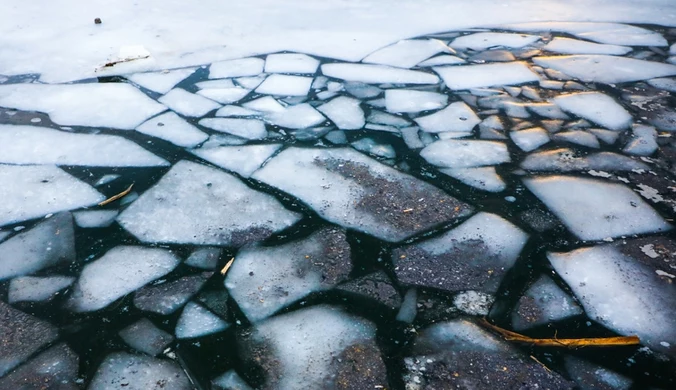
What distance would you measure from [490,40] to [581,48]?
60 cm

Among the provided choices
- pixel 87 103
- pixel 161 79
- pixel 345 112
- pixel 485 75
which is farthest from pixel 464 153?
pixel 87 103

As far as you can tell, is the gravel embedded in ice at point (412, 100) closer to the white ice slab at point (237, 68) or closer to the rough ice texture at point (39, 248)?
the white ice slab at point (237, 68)

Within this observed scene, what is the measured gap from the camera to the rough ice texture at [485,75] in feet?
9.07

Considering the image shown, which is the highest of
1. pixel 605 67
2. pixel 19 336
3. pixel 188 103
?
pixel 605 67

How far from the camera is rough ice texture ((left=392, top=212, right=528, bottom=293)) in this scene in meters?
1.46

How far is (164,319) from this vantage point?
1333mm

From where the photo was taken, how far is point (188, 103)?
99.9 inches

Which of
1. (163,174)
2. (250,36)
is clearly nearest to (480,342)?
(163,174)

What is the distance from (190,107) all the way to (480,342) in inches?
74.0

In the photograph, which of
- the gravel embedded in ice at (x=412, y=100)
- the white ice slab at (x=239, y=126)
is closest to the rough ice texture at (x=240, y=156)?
the white ice slab at (x=239, y=126)

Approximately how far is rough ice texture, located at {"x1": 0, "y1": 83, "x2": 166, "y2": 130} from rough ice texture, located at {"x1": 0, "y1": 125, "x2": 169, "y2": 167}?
13 cm

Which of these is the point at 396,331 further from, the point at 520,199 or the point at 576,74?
the point at 576,74

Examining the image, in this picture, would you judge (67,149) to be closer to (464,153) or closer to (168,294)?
(168,294)

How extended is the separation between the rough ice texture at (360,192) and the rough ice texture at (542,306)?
394mm
